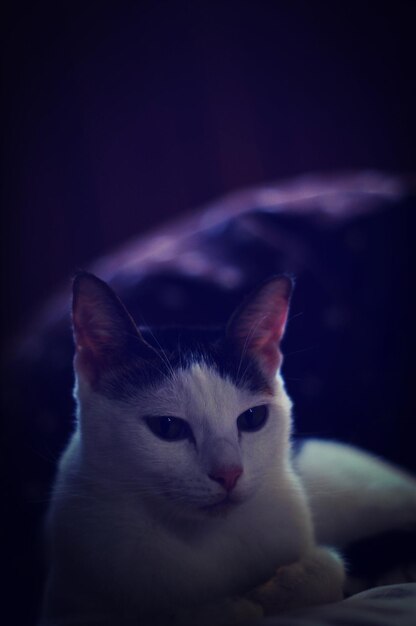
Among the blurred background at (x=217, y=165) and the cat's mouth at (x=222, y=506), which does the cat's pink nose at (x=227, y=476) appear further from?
the blurred background at (x=217, y=165)

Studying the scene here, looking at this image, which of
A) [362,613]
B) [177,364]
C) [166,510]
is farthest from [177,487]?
[362,613]

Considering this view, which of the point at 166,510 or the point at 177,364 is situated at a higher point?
the point at 177,364

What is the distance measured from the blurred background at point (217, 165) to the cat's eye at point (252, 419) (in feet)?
0.31

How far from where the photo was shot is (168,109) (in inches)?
54.9

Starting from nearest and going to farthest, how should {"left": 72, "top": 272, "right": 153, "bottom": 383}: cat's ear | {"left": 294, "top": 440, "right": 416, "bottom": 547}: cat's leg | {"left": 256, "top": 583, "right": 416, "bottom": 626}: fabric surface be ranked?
{"left": 256, "top": 583, "right": 416, "bottom": 626}: fabric surface
{"left": 72, "top": 272, "right": 153, "bottom": 383}: cat's ear
{"left": 294, "top": 440, "right": 416, "bottom": 547}: cat's leg

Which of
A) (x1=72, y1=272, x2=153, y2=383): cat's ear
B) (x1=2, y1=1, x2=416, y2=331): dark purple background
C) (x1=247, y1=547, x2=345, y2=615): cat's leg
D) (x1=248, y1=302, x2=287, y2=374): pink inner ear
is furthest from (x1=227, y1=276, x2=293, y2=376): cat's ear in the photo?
(x1=2, y1=1, x2=416, y2=331): dark purple background

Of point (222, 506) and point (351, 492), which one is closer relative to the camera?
point (222, 506)

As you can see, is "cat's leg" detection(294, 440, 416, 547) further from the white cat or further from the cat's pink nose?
the cat's pink nose

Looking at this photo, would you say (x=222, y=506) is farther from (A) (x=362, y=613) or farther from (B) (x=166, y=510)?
(A) (x=362, y=613)

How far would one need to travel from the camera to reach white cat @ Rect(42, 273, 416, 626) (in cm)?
83

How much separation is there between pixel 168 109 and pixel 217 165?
0.55ft

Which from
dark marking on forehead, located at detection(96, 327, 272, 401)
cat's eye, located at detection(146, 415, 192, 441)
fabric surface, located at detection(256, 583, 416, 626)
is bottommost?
fabric surface, located at detection(256, 583, 416, 626)

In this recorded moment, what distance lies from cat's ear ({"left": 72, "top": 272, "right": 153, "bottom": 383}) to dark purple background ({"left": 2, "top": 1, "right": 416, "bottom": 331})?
497 mm

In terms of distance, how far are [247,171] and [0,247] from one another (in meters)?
0.58
